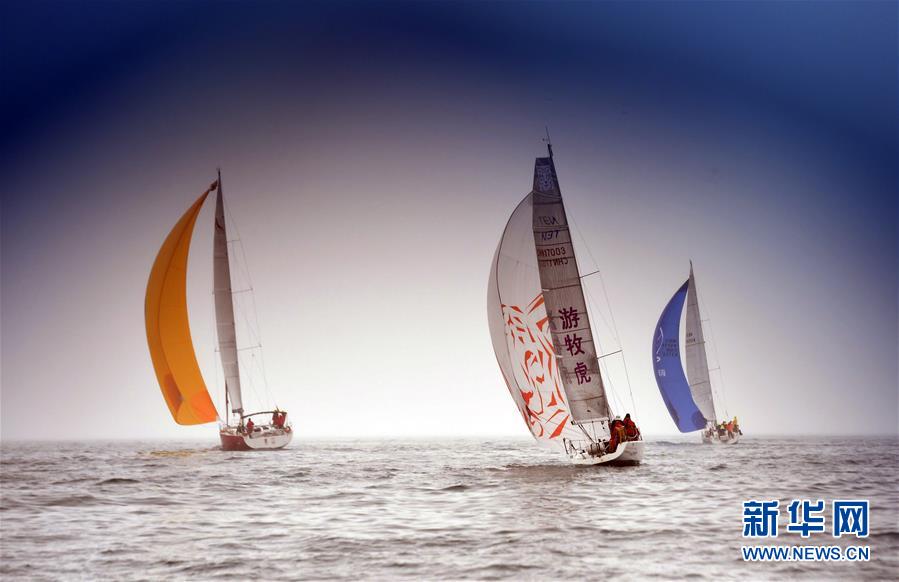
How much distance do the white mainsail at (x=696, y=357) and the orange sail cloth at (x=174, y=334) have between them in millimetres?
25403

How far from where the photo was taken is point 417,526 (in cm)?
1323

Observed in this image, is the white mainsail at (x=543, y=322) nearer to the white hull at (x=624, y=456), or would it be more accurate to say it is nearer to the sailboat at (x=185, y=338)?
the white hull at (x=624, y=456)

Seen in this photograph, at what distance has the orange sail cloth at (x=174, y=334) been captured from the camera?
1451 inches

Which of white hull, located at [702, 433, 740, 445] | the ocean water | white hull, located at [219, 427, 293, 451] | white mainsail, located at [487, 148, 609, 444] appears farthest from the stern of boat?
white hull, located at [702, 433, 740, 445]

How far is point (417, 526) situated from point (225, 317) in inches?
1136

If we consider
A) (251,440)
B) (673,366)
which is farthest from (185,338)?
(673,366)

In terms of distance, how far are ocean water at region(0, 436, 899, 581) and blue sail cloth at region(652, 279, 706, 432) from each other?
22.3m

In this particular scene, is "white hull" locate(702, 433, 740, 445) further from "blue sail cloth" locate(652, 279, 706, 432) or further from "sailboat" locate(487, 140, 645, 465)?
"sailboat" locate(487, 140, 645, 465)

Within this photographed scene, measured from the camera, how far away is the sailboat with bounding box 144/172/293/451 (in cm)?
3697

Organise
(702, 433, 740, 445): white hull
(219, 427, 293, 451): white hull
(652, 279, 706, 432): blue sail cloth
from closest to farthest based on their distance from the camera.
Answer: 1. (219, 427, 293, 451): white hull
2. (652, 279, 706, 432): blue sail cloth
3. (702, 433, 740, 445): white hull

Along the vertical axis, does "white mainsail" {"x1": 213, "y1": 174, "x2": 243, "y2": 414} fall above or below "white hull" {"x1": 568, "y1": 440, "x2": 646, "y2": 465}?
above

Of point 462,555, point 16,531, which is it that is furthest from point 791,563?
point 16,531

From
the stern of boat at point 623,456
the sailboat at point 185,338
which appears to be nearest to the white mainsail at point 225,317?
the sailboat at point 185,338

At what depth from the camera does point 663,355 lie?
45.5 metres
